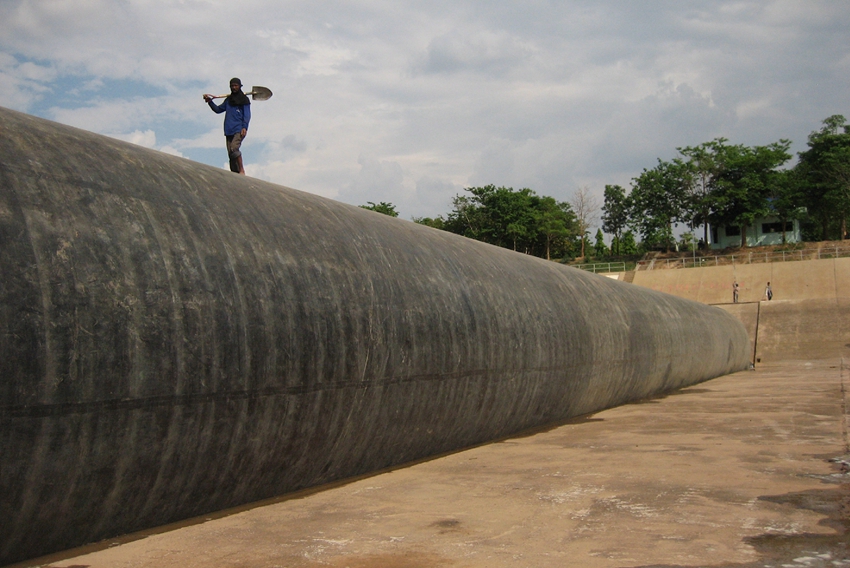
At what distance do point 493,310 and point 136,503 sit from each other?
4.31m

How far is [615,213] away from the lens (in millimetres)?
79000

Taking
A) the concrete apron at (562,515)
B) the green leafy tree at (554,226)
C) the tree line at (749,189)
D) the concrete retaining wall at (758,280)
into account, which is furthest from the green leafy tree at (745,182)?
the concrete apron at (562,515)

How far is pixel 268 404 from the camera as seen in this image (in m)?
4.52

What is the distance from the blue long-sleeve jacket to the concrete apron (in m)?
3.94

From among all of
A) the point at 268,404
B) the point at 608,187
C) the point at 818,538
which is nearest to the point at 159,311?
the point at 268,404

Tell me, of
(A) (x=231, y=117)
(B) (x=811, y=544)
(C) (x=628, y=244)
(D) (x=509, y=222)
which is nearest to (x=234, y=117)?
(A) (x=231, y=117)

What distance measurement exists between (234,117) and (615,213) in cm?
7484

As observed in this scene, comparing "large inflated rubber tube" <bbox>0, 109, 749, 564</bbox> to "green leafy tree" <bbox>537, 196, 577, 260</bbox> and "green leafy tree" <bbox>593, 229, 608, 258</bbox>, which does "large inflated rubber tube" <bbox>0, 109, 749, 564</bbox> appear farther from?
"green leafy tree" <bbox>593, 229, 608, 258</bbox>

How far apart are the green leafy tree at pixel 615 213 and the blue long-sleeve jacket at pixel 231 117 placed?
242 ft

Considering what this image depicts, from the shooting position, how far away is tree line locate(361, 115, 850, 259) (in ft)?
202

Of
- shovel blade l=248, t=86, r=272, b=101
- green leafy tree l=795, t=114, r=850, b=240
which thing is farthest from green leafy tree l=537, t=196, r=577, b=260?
shovel blade l=248, t=86, r=272, b=101

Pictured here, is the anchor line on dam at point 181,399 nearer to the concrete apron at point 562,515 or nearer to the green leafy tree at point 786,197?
the concrete apron at point 562,515

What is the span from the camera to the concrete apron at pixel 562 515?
351 cm

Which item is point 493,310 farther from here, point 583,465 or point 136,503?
point 136,503
